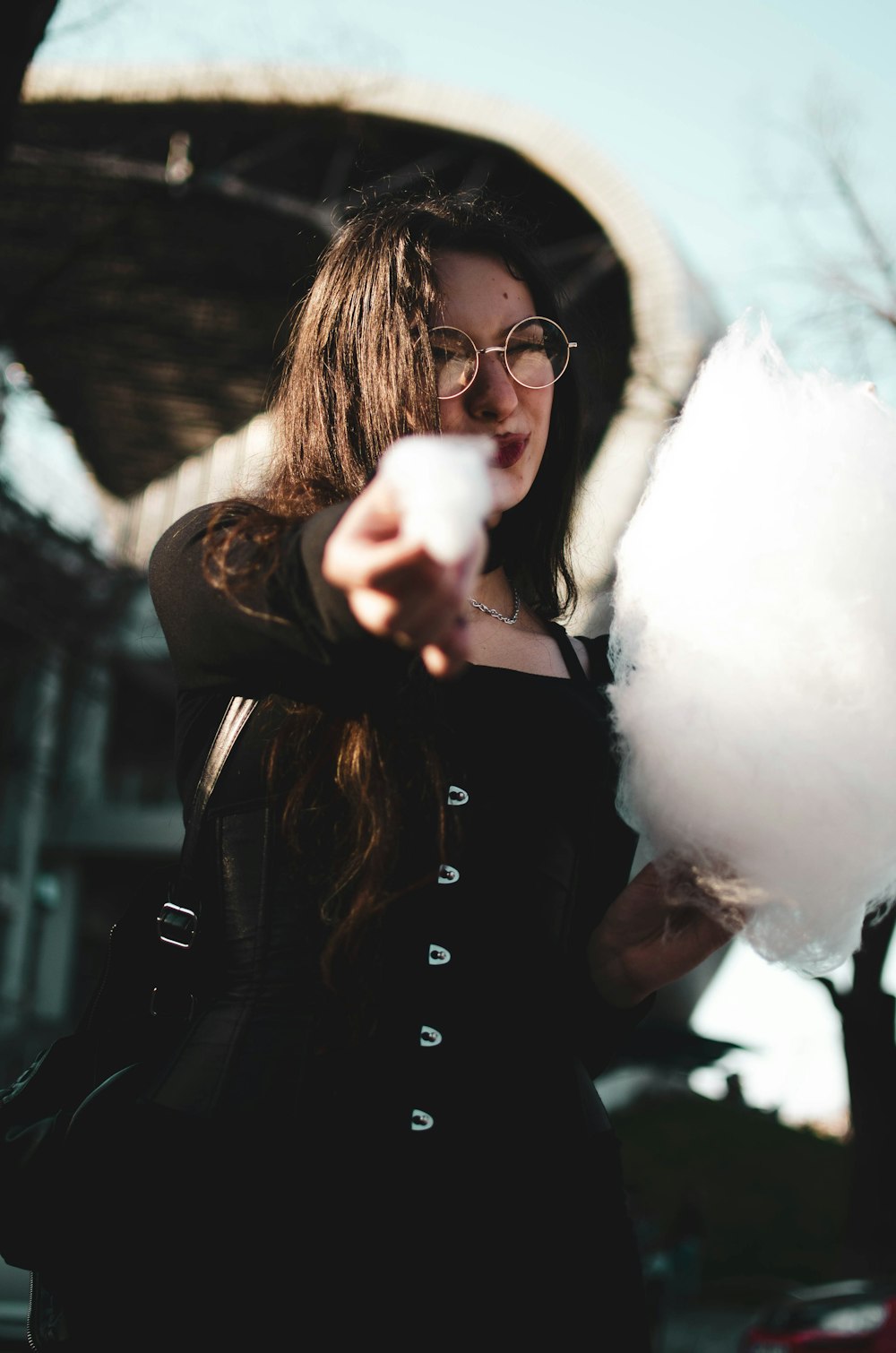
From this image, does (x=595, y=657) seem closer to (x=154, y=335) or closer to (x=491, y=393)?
(x=491, y=393)

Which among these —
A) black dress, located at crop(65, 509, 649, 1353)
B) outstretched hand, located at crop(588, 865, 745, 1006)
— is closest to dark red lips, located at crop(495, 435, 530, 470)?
black dress, located at crop(65, 509, 649, 1353)

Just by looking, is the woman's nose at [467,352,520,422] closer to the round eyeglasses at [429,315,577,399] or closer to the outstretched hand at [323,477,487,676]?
the round eyeglasses at [429,315,577,399]

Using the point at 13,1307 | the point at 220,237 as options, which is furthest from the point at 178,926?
the point at 220,237

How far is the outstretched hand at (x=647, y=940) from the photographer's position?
4.96ft

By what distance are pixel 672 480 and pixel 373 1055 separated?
749 mm

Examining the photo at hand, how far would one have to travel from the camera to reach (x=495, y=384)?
1.53 meters

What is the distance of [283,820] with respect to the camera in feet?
4.40

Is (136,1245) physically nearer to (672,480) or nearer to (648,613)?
(648,613)

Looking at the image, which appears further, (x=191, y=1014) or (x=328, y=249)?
(x=328, y=249)

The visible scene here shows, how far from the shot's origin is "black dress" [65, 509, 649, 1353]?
1.22 m

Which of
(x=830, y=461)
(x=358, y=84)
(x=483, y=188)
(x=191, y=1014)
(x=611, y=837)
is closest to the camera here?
(x=191, y=1014)

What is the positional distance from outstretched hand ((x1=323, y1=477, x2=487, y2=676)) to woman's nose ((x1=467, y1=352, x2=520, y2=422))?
1.79 feet

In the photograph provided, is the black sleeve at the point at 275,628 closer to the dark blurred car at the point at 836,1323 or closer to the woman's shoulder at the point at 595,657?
the woman's shoulder at the point at 595,657

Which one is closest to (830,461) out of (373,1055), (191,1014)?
(373,1055)
